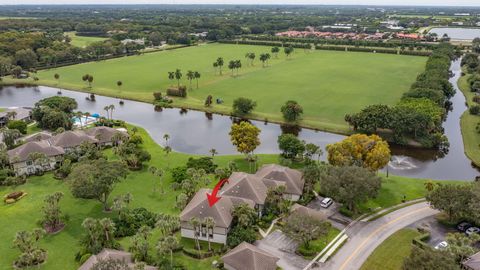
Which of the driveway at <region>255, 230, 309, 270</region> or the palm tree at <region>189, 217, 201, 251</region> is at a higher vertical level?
the palm tree at <region>189, 217, 201, 251</region>

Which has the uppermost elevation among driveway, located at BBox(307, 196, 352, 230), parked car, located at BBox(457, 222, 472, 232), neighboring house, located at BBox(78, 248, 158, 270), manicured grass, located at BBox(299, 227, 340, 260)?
neighboring house, located at BBox(78, 248, 158, 270)

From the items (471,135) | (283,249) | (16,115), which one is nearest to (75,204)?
(283,249)

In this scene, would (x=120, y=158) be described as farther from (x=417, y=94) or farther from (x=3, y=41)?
(x=3, y=41)

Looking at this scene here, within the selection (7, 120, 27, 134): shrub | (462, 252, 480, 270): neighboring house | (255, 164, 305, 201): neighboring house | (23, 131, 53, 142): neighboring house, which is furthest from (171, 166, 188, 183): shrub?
(7, 120, 27, 134): shrub

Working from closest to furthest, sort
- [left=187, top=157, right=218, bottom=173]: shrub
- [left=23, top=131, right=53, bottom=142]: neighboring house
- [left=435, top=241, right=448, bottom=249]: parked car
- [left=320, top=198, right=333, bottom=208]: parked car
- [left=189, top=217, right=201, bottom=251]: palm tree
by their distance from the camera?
[left=435, top=241, right=448, bottom=249]: parked car < [left=189, top=217, right=201, bottom=251]: palm tree < [left=320, top=198, right=333, bottom=208]: parked car < [left=187, top=157, right=218, bottom=173]: shrub < [left=23, top=131, right=53, bottom=142]: neighboring house

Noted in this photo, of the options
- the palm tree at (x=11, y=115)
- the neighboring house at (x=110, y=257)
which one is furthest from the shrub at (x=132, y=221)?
the palm tree at (x=11, y=115)

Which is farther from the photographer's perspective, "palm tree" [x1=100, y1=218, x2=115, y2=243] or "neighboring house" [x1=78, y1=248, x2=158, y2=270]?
"palm tree" [x1=100, y1=218, x2=115, y2=243]

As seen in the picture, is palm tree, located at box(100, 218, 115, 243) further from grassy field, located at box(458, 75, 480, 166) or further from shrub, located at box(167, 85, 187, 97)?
shrub, located at box(167, 85, 187, 97)

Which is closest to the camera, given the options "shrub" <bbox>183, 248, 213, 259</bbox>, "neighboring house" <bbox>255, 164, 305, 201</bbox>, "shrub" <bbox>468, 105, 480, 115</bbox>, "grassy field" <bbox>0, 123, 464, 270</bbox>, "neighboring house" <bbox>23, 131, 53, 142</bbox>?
"shrub" <bbox>183, 248, 213, 259</bbox>
